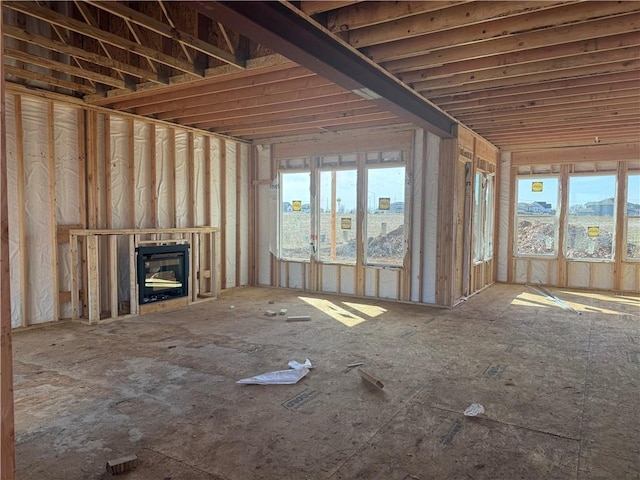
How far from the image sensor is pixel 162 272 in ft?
22.3

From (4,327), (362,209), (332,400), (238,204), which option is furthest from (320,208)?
(4,327)

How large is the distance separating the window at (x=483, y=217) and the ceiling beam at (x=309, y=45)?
393 cm

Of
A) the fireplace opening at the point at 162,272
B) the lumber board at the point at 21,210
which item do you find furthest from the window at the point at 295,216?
the lumber board at the point at 21,210

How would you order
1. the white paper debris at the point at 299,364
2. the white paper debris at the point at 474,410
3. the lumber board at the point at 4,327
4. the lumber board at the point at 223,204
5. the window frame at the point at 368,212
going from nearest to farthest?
the lumber board at the point at 4,327 → the white paper debris at the point at 474,410 → the white paper debris at the point at 299,364 → the window frame at the point at 368,212 → the lumber board at the point at 223,204

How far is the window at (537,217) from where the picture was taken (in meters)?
9.31

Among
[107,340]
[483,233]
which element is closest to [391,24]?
[107,340]

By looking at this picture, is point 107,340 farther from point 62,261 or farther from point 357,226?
point 357,226

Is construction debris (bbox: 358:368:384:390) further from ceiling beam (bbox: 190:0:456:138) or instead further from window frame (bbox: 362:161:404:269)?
window frame (bbox: 362:161:404:269)

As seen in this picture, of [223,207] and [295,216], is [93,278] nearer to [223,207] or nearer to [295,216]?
[223,207]

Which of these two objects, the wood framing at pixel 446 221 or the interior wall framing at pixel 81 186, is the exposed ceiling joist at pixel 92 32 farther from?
the wood framing at pixel 446 221

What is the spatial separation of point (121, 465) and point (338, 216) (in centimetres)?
619

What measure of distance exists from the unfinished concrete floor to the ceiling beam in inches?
110

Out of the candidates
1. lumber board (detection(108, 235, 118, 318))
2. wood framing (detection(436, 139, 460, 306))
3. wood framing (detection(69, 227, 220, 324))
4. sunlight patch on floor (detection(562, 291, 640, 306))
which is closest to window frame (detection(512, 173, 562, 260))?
sunlight patch on floor (detection(562, 291, 640, 306))

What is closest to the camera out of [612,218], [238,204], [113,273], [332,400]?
[332,400]
